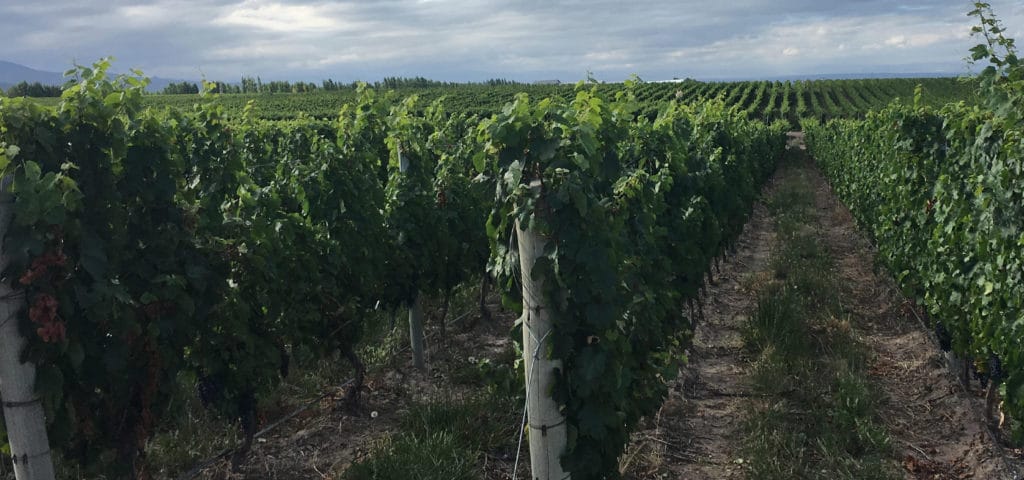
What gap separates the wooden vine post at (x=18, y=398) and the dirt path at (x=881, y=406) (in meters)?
3.02

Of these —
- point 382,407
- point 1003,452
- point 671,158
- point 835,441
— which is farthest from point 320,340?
point 1003,452

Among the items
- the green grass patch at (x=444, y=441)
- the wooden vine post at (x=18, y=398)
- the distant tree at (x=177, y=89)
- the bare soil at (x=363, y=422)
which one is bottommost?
the bare soil at (x=363, y=422)

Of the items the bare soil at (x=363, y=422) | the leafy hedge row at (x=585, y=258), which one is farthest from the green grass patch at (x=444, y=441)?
the leafy hedge row at (x=585, y=258)

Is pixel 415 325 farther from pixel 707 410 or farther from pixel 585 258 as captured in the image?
pixel 585 258

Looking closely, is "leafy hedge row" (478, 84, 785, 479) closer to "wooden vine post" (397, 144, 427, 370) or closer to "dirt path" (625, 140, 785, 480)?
"dirt path" (625, 140, 785, 480)

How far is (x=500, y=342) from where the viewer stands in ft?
21.6

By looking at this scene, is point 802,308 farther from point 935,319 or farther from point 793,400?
point 793,400

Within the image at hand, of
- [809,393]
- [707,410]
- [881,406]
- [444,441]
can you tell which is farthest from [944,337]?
[444,441]

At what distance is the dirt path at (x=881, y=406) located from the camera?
4387mm

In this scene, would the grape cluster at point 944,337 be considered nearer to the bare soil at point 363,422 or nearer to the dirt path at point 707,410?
the dirt path at point 707,410

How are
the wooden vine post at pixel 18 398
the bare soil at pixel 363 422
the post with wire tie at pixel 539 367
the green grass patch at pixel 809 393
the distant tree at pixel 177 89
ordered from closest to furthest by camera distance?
1. the wooden vine post at pixel 18 398
2. the post with wire tie at pixel 539 367
3. the green grass patch at pixel 809 393
4. the bare soil at pixel 363 422
5. the distant tree at pixel 177 89

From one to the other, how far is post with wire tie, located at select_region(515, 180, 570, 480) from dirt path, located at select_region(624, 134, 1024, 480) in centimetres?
128

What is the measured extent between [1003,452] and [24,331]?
545cm

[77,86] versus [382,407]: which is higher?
[77,86]
